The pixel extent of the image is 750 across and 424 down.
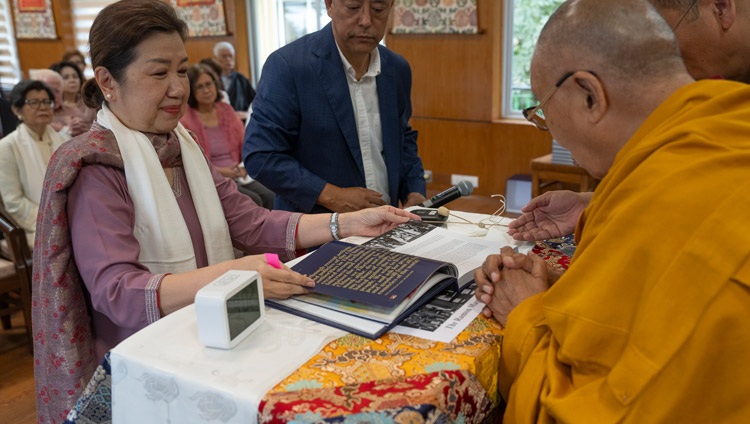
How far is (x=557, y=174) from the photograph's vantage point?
4.93 m

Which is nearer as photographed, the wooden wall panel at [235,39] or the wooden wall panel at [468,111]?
the wooden wall panel at [468,111]

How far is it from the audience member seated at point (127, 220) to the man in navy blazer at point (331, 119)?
46cm

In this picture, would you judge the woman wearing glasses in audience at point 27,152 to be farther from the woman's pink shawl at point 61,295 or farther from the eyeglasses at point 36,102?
the woman's pink shawl at point 61,295

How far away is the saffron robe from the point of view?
871mm

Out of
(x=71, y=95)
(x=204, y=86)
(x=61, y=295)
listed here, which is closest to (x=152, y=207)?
(x=61, y=295)

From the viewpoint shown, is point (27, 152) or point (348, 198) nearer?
point (348, 198)

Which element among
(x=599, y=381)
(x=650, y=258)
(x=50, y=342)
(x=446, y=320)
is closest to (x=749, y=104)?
(x=650, y=258)

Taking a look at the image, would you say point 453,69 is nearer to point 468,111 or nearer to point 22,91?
point 468,111

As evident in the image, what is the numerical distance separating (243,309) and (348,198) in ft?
3.45

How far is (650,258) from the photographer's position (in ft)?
2.96

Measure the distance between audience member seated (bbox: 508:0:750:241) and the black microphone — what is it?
241 millimetres

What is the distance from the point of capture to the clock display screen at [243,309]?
1.06m

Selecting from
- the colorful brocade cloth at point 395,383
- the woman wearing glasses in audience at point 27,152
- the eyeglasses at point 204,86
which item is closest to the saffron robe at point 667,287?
the colorful brocade cloth at point 395,383

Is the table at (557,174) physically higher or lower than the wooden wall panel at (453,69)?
lower
